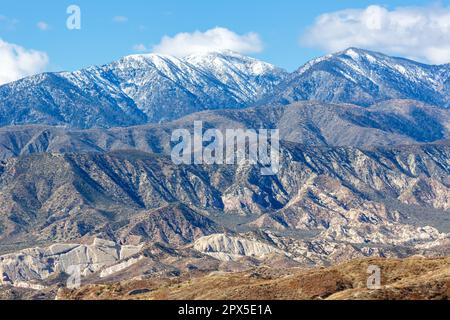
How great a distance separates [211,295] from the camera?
573ft

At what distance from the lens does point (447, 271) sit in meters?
162
